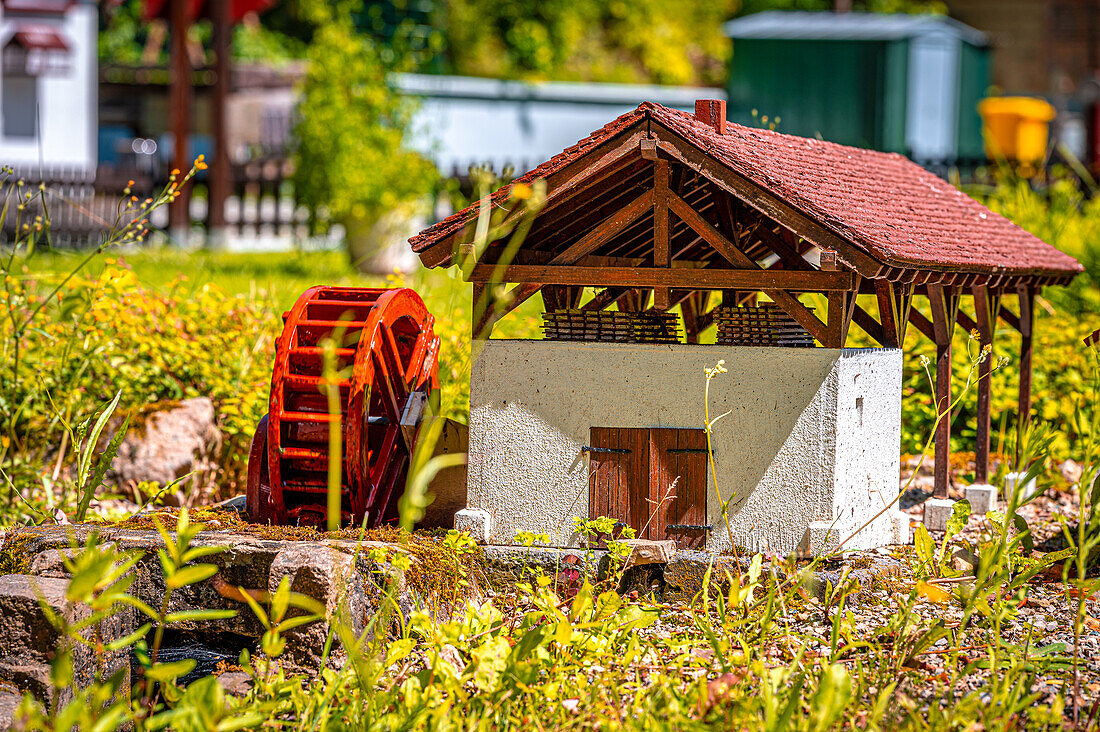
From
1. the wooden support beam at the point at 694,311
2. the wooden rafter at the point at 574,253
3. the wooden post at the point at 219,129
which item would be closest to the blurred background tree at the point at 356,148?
the wooden post at the point at 219,129

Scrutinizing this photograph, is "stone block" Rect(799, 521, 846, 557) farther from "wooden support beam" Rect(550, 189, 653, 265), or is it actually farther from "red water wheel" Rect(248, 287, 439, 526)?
"red water wheel" Rect(248, 287, 439, 526)

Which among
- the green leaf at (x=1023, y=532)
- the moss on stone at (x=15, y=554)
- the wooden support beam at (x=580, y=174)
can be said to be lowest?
the moss on stone at (x=15, y=554)

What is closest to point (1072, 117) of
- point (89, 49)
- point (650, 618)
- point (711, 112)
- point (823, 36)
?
point (823, 36)

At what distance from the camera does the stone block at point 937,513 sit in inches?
274

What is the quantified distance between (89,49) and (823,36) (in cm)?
1269

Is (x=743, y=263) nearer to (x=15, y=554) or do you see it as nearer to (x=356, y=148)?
(x=15, y=554)

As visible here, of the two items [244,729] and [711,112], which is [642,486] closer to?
[711,112]

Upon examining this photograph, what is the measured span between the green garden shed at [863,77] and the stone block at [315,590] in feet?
49.7

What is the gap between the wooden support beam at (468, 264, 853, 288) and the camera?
5828 mm

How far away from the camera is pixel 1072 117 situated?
25047 millimetres

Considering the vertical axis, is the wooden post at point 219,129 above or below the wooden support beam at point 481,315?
above

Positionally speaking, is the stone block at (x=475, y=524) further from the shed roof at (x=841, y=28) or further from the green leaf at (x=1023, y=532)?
the shed roof at (x=841, y=28)

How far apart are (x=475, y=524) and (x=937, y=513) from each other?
2693 millimetres

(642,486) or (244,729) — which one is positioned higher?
(642,486)
